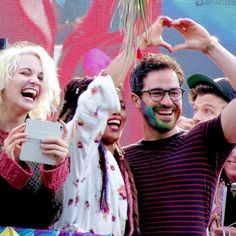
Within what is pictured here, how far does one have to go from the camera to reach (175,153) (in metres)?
2.38

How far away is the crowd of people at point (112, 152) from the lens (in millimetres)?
2055

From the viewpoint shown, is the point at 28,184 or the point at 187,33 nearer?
the point at 28,184

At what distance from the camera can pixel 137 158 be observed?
244 cm

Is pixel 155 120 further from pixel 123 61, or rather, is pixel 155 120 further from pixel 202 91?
pixel 202 91

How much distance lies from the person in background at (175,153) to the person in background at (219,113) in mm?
344

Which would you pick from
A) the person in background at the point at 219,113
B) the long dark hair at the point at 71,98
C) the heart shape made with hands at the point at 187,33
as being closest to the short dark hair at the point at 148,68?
the heart shape made with hands at the point at 187,33

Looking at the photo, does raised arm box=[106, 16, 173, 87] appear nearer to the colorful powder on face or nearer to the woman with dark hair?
the woman with dark hair

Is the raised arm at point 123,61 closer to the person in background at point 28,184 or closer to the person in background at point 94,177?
the person in background at point 94,177

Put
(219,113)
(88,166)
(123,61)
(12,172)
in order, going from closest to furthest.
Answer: (12,172) < (88,166) < (123,61) < (219,113)

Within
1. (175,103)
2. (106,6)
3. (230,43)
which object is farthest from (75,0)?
(175,103)

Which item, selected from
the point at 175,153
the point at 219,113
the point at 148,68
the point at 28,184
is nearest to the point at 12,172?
the point at 28,184

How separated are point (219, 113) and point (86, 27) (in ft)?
4.91

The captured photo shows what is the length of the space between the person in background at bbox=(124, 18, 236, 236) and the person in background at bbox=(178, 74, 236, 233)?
0.34 metres

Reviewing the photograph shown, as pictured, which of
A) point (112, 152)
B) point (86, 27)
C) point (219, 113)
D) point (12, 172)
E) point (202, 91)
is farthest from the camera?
point (86, 27)
